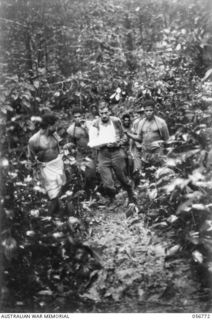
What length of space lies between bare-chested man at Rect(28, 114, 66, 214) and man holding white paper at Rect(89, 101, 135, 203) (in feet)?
4.04

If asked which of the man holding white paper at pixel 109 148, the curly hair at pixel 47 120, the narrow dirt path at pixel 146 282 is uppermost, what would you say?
the curly hair at pixel 47 120

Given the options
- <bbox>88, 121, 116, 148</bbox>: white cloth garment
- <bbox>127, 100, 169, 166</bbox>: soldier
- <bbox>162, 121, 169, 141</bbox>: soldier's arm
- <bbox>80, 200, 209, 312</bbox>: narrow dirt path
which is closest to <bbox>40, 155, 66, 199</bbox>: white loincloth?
<bbox>80, 200, 209, 312</bbox>: narrow dirt path

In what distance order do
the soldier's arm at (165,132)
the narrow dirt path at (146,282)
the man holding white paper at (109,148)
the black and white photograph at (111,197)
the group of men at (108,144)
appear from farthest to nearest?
the man holding white paper at (109,148) < the soldier's arm at (165,132) < the group of men at (108,144) < the narrow dirt path at (146,282) < the black and white photograph at (111,197)

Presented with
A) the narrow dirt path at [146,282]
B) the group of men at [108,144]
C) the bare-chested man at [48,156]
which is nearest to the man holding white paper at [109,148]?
the group of men at [108,144]

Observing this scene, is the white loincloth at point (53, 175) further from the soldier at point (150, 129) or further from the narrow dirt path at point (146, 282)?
the soldier at point (150, 129)

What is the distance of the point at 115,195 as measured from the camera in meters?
7.02

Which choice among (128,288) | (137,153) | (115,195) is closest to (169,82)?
(137,153)

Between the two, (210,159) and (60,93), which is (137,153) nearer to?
(60,93)

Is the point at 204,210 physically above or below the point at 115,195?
above

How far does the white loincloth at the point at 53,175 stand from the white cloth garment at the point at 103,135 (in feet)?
4.29

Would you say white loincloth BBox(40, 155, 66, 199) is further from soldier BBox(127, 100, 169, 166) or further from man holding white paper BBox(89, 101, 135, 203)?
soldier BBox(127, 100, 169, 166)

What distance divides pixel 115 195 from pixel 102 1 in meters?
4.50

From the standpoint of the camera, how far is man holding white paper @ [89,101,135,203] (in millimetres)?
6492

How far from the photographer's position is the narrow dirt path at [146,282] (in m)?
3.85
